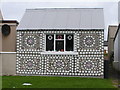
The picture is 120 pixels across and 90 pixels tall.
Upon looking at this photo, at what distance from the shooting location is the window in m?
17.8

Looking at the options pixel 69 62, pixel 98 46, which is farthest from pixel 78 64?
pixel 98 46

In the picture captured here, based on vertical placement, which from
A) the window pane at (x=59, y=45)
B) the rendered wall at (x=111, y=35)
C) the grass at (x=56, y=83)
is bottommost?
the grass at (x=56, y=83)

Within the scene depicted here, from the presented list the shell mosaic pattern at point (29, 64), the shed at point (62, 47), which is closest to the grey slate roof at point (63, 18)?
the shed at point (62, 47)

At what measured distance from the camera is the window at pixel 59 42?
1784cm

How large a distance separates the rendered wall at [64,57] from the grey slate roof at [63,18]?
430 mm

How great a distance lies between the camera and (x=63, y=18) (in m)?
19.0

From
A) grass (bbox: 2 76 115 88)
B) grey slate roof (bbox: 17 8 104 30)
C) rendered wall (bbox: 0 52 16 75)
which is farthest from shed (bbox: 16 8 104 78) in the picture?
grass (bbox: 2 76 115 88)

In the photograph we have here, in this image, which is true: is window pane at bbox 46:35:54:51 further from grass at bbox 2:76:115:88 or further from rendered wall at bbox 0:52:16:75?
grass at bbox 2:76:115:88

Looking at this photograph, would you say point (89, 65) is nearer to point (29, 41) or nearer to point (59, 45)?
point (59, 45)

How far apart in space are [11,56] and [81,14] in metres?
5.49

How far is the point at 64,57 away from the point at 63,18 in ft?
9.57

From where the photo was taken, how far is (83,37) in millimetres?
17500

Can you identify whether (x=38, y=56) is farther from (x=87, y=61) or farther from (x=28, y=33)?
(x=87, y=61)

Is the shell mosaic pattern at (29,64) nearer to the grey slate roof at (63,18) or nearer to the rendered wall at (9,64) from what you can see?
the rendered wall at (9,64)
